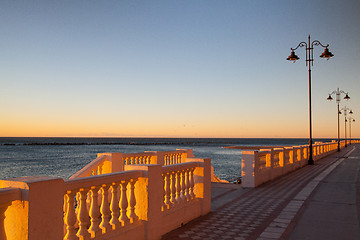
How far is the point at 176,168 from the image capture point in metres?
6.59

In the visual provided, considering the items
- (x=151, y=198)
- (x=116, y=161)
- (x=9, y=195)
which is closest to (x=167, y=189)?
(x=151, y=198)

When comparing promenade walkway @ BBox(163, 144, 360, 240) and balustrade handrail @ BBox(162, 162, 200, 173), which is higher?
balustrade handrail @ BBox(162, 162, 200, 173)

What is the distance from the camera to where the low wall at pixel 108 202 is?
3.33m

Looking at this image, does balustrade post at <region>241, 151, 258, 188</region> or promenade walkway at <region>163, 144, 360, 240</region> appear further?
balustrade post at <region>241, 151, 258, 188</region>

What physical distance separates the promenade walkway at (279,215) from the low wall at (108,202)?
54cm

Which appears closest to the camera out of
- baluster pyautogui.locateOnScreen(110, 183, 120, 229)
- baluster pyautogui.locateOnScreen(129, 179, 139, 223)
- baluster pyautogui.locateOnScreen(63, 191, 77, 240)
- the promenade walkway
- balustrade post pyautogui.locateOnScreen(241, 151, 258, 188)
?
baluster pyautogui.locateOnScreen(63, 191, 77, 240)

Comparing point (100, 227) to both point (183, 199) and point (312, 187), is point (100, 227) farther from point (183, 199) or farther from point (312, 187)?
point (312, 187)

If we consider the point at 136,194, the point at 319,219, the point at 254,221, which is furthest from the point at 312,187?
the point at 136,194

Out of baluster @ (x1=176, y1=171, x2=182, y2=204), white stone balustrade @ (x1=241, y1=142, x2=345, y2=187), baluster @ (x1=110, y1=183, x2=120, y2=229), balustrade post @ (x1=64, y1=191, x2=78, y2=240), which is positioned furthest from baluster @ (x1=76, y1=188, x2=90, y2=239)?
white stone balustrade @ (x1=241, y1=142, x2=345, y2=187)

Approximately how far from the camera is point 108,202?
5.84 meters

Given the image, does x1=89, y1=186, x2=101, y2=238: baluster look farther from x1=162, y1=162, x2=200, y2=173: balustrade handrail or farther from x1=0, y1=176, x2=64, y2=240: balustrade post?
x1=162, y1=162, x2=200, y2=173: balustrade handrail

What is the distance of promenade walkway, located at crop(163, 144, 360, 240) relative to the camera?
19.8 ft

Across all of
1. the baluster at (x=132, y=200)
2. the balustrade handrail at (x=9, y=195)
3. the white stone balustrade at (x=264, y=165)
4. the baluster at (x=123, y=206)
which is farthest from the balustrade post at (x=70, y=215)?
the white stone balustrade at (x=264, y=165)

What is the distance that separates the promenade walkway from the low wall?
1.76 feet
